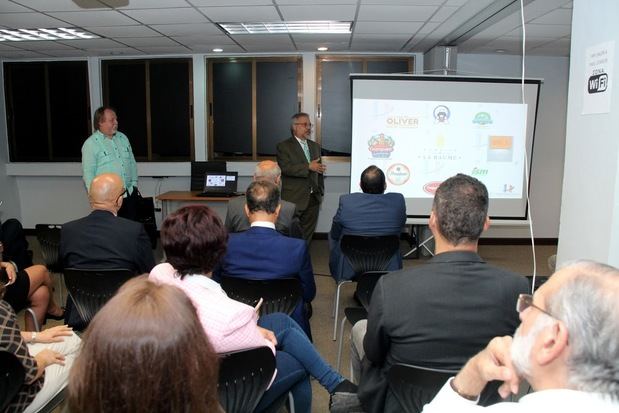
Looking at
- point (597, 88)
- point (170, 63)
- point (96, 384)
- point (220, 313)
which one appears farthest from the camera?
point (170, 63)

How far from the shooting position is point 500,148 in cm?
500

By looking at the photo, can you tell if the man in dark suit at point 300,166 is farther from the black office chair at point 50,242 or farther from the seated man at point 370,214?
the black office chair at point 50,242

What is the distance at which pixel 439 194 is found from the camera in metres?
1.80

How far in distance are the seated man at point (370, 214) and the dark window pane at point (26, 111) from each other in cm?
555

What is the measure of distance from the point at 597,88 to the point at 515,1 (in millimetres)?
1777

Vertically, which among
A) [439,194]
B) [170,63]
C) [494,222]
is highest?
[170,63]

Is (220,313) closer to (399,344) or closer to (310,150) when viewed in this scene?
(399,344)

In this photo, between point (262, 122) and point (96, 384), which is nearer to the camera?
point (96, 384)

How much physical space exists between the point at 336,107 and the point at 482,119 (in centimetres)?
223

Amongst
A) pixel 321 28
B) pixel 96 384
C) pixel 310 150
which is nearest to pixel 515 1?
pixel 321 28

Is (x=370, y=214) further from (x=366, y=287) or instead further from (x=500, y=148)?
(x=500, y=148)

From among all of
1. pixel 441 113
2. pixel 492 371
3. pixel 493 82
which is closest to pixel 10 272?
pixel 492 371

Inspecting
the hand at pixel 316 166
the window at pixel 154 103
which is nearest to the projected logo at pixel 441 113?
the hand at pixel 316 166

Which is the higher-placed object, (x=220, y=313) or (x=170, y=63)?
(x=170, y=63)
